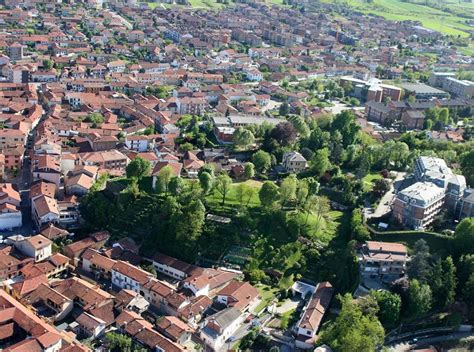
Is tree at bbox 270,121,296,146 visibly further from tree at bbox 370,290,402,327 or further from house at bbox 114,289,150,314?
house at bbox 114,289,150,314

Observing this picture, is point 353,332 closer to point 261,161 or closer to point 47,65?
point 261,161

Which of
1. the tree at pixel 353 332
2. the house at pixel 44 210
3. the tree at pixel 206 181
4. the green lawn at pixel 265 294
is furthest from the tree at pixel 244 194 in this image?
the house at pixel 44 210

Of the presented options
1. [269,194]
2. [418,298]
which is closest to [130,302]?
[269,194]

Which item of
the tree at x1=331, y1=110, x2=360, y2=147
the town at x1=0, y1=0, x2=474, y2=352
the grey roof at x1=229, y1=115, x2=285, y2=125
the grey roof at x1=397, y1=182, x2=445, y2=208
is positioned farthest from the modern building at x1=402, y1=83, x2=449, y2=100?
the grey roof at x1=397, y1=182, x2=445, y2=208

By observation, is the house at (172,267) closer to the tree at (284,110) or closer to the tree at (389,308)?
the tree at (389,308)

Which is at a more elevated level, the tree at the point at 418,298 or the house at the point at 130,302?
the tree at the point at 418,298

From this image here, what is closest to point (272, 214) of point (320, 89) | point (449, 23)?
point (320, 89)
